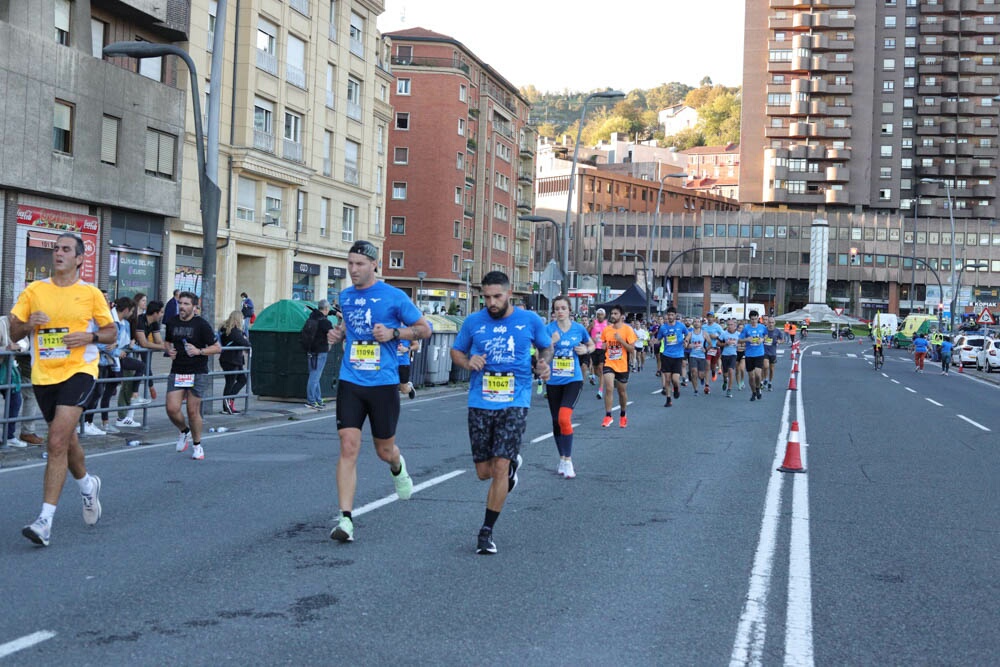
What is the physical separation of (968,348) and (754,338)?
94.4 ft

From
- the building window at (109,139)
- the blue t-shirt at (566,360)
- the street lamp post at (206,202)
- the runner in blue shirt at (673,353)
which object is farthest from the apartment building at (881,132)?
the blue t-shirt at (566,360)

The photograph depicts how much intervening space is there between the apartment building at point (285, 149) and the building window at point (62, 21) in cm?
583

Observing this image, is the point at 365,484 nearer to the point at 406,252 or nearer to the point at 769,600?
the point at 769,600

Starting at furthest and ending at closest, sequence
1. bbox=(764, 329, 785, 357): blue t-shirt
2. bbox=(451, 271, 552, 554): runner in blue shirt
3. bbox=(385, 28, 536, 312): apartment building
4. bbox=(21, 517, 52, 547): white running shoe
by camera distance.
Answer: bbox=(385, 28, 536, 312): apartment building
bbox=(764, 329, 785, 357): blue t-shirt
bbox=(451, 271, 552, 554): runner in blue shirt
bbox=(21, 517, 52, 547): white running shoe

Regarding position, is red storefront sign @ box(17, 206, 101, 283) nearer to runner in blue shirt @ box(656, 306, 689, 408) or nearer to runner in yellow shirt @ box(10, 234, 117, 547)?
runner in blue shirt @ box(656, 306, 689, 408)

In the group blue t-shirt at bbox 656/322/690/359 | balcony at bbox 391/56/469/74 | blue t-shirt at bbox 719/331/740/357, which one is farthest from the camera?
balcony at bbox 391/56/469/74

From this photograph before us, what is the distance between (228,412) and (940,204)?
108 meters

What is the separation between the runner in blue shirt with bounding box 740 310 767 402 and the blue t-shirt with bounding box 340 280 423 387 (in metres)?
16.6

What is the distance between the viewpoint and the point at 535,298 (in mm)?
100438

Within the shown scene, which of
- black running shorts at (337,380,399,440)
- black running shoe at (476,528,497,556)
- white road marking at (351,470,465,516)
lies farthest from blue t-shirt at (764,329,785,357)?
black running shoe at (476,528,497,556)

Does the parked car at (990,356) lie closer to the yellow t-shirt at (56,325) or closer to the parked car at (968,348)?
the parked car at (968,348)

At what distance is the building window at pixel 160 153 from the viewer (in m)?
30.9

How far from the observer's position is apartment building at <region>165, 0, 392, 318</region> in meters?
34.9

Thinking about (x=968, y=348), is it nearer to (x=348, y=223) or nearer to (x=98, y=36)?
(x=348, y=223)
